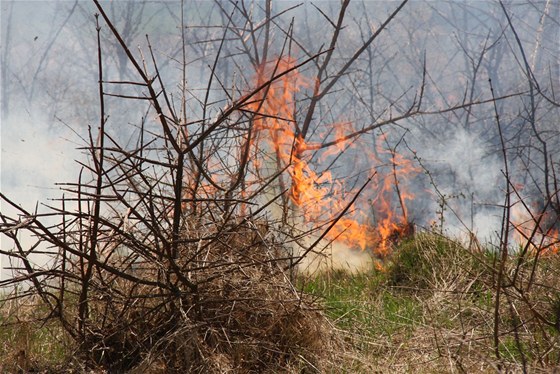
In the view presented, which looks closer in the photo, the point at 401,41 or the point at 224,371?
the point at 224,371

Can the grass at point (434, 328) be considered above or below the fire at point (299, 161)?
below

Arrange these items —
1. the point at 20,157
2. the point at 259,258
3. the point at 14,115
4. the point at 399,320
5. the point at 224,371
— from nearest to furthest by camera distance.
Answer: the point at 224,371, the point at 259,258, the point at 399,320, the point at 20,157, the point at 14,115

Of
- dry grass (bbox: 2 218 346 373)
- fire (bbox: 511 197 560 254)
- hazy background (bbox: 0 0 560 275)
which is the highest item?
hazy background (bbox: 0 0 560 275)

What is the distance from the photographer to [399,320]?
167 inches

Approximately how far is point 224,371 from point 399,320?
153 centimetres

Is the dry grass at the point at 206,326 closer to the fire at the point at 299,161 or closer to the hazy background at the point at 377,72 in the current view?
the fire at the point at 299,161

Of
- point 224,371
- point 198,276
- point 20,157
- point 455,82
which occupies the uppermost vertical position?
point 455,82

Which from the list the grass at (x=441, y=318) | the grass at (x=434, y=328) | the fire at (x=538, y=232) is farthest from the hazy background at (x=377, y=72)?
the grass at (x=434, y=328)

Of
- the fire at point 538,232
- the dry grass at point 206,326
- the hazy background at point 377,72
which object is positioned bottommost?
the dry grass at point 206,326

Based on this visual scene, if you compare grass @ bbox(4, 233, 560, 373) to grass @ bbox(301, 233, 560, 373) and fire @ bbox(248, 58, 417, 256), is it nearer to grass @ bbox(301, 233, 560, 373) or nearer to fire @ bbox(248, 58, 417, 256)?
grass @ bbox(301, 233, 560, 373)

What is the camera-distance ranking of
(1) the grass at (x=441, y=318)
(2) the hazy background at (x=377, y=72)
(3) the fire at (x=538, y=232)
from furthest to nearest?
(2) the hazy background at (x=377, y=72), (1) the grass at (x=441, y=318), (3) the fire at (x=538, y=232)

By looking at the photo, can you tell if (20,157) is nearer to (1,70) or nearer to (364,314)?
(1,70)

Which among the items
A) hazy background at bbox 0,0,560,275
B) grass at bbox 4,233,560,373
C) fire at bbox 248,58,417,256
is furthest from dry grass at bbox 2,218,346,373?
hazy background at bbox 0,0,560,275

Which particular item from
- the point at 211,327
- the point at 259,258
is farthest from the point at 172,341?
the point at 259,258
